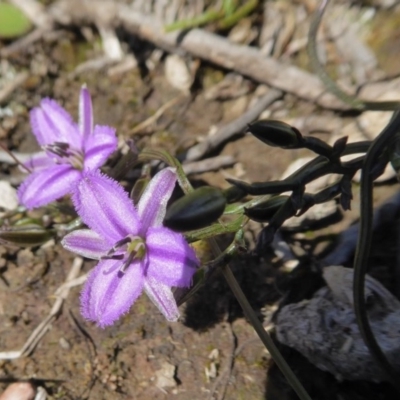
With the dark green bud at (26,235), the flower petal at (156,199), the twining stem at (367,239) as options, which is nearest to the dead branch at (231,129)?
the dark green bud at (26,235)

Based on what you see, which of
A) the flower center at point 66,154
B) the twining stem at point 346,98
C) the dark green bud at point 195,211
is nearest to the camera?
the dark green bud at point 195,211

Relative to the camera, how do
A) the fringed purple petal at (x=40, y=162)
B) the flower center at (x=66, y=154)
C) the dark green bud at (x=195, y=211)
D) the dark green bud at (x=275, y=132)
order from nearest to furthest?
the dark green bud at (x=195, y=211) < the dark green bud at (x=275, y=132) < the flower center at (x=66, y=154) < the fringed purple petal at (x=40, y=162)

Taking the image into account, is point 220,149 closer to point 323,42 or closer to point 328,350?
point 323,42

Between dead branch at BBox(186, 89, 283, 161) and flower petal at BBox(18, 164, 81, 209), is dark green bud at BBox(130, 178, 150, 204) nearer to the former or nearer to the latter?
flower petal at BBox(18, 164, 81, 209)

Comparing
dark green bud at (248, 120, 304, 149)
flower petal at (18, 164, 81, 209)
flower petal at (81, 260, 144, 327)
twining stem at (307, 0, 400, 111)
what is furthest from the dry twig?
twining stem at (307, 0, 400, 111)

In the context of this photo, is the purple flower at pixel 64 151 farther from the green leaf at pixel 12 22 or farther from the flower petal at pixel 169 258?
the green leaf at pixel 12 22

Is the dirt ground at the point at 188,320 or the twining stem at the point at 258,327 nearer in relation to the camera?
the twining stem at the point at 258,327

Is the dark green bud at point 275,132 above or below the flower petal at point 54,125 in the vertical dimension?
below

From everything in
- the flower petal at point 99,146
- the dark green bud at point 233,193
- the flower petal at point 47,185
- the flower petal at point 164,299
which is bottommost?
the flower petal at point 164,299
